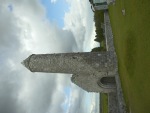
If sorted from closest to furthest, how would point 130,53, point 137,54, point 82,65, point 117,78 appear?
1. point 137,54
2. point 130,53
3. point 82,65
4. point 117,78

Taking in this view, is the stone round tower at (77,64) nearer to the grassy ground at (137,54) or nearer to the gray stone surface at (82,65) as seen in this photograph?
the gray stone surface at (82,65)

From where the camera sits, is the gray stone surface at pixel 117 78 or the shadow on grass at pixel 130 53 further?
the gray stone surface at pixel 117 78

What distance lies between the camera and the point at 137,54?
1520 cm

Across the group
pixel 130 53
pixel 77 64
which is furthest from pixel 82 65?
pixel 130 53

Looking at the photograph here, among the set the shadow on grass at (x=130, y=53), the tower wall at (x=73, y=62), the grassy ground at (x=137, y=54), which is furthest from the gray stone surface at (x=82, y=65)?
the shadow on grass at (x=130, y=53)

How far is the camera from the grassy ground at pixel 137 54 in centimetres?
1339

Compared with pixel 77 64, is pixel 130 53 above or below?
below

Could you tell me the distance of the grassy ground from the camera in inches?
527

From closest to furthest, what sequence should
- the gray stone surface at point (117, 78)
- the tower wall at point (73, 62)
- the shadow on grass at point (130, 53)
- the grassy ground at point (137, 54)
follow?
the grassy ground at point (137, 54), the shadow on grass at point (130, 53), the gray stone surface at point (117, 78), the tower wall at point (73, 62)

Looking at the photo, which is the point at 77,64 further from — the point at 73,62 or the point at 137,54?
the point at 137,54

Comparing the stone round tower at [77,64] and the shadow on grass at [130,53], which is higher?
the stone round tower at [77,64]

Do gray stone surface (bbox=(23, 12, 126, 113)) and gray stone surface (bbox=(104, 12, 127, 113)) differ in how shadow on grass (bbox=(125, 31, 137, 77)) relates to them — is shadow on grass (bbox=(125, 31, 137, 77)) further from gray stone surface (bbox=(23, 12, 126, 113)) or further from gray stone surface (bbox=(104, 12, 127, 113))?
gray stone surface (bbox=(104, 12, 127, 113))

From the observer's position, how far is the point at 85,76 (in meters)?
25.5

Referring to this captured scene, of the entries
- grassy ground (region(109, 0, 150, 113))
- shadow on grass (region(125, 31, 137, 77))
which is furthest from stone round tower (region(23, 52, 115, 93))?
shadow on grass (region(125, 31, 137, 77))
